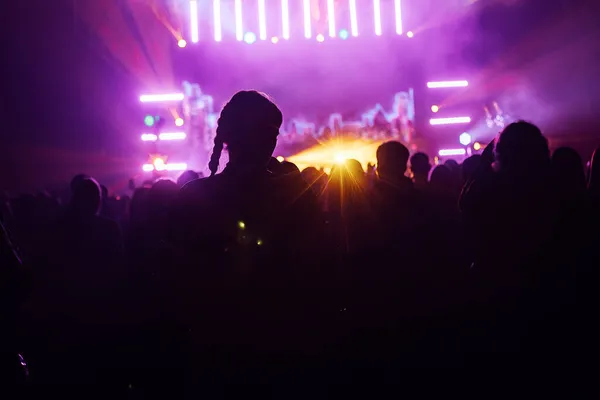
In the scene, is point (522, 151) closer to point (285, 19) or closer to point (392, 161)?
point (392, 161)

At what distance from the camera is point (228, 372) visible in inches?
69.5

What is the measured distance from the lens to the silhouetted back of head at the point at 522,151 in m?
2.79

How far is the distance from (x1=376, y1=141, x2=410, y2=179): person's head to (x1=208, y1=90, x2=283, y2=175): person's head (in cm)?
198

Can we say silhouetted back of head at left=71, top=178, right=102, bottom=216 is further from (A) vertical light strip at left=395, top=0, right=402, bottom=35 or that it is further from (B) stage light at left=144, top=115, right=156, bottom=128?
(A) vertical light strip at left=395, top=0, right=402, bottom=35

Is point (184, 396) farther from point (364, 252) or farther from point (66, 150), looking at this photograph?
point (66, 150)

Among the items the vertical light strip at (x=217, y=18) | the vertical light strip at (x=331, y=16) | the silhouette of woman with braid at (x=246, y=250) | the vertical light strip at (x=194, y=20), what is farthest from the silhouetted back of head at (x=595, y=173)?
the vertical light strip at (x=194, y=20)

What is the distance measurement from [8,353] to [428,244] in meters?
2.71

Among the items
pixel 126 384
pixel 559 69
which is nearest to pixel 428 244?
pixel 126 384

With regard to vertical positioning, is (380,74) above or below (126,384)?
above

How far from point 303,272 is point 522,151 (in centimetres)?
169

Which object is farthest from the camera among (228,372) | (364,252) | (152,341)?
(152,341)

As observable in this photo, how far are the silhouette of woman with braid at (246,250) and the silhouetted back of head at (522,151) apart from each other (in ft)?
5.07

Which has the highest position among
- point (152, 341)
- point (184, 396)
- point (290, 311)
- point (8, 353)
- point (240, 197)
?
point (240, 197)

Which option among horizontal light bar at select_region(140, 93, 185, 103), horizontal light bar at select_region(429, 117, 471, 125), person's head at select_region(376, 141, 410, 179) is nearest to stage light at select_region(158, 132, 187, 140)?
horizontal light bar at select_region(140, 93, 185, 103)
